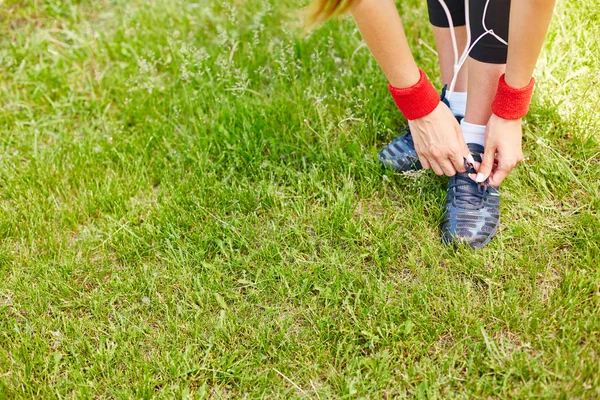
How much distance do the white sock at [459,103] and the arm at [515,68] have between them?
275mm

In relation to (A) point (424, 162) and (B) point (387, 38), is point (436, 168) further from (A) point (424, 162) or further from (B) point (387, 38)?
(B) point (387, 38)

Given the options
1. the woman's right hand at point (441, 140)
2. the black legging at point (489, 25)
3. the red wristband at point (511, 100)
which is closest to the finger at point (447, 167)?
the woman's right hand at point (441, 140)

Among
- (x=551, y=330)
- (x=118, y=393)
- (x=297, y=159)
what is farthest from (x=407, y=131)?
(x=118, y=393)

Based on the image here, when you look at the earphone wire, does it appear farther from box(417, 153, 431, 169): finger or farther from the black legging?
box(417, 153, 431, 169): finger

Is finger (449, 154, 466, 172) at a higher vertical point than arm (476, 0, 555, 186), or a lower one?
lower

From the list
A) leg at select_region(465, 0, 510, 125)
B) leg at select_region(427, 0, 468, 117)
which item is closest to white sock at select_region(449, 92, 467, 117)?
leg at select_region(427, 0, 468, 117)

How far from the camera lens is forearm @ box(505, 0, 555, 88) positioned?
1.50 meters

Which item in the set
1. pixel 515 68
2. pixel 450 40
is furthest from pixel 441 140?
pixel 450 40

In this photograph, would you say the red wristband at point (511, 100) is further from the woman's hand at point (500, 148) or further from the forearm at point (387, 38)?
the forearm at point (387, 38)

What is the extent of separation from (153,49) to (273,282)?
1513mm

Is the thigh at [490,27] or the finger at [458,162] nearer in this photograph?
the thigh at [490,27]

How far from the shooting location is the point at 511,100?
1.70 m

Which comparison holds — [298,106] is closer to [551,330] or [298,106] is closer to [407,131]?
[407,131]

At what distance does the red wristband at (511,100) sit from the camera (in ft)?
5.54
